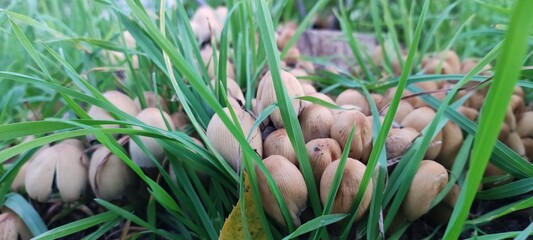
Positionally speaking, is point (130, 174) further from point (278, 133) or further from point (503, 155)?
point (503, 155)

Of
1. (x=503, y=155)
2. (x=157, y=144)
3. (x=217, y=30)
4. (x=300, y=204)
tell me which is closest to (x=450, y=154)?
(x=503, y=155)

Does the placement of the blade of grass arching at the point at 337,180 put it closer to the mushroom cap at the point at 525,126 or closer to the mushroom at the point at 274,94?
the mushroom at the point at 274,94

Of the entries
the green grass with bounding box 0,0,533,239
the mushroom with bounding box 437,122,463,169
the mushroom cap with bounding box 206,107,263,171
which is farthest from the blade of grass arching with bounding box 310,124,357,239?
the mushroom with bounding box 437,122,463,169

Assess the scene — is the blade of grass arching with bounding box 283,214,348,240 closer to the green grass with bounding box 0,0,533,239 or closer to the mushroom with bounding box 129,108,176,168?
the green grass with bounding box 0,0,533,239

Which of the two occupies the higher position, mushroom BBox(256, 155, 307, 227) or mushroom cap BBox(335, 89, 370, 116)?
mushroom cap BBox(335, 89, 370, 116)

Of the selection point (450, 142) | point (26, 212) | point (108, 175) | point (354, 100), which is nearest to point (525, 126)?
point (450, 142)

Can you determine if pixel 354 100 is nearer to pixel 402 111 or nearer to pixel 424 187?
pixel 402 111

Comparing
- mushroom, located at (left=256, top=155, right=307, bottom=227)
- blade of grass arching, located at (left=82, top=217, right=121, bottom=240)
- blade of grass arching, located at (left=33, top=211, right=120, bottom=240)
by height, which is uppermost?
mushroom, located at (left=256, top=155, right=307, bottom=227)

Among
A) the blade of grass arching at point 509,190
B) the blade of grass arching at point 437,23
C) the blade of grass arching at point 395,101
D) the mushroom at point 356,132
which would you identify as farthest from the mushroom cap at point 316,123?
the blade of grass arching at point 437,23
